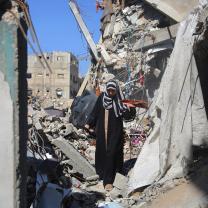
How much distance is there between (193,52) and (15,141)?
2.61m

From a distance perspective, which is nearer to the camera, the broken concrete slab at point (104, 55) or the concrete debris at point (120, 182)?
the concrete debris at point (120, 182)

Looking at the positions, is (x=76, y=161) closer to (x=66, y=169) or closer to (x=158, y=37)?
(x=66, y=169)

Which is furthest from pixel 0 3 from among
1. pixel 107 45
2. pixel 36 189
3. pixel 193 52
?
pixel 107 45

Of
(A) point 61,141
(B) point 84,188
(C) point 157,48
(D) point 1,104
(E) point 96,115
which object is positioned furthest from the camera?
(C) point 157,48

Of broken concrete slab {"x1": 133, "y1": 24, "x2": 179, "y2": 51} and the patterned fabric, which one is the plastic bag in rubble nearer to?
broken concrete slab {"x1": 133, "y1": 24, "x2": 179, "y2": 51}

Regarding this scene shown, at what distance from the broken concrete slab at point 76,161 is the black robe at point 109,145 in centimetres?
19

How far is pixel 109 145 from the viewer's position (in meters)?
7.52

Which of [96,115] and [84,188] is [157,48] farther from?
[84,188]

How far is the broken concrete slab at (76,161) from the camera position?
25.9 ft

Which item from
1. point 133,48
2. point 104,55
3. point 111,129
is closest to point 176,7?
point 133,48

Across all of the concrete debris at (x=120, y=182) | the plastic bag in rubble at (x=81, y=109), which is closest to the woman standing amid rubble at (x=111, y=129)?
the concrete debris at (x=120, y=182)

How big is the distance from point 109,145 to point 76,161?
2.37 ft

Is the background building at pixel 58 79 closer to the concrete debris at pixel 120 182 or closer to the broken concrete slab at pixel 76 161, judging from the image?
the broken concrete slab at pixel 76 161

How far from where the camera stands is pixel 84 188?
7.09 m
